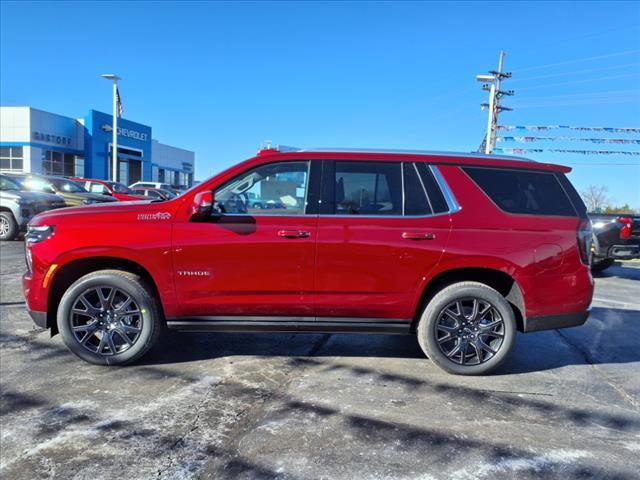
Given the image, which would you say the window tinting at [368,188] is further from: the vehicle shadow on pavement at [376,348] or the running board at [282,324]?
the vehicle shadow on pavement at [376,348]

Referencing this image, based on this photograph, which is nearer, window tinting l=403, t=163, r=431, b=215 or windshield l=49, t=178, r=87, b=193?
window tinting l=403, t=163, r=431, b=215

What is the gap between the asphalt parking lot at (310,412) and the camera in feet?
9.26

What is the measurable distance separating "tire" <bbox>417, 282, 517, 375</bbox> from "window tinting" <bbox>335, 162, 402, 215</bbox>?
883 millimetres

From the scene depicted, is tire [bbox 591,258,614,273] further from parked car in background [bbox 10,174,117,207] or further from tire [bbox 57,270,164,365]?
parked car in background [bbox 10,174,117,207]

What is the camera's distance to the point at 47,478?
2623 millimetres

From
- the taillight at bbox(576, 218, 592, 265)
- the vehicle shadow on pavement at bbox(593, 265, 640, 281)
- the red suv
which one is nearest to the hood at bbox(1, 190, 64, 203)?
the red suv

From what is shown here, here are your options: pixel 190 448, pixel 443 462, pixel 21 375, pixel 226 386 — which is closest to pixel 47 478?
pixel 190 448

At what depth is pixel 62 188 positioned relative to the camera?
16.4m

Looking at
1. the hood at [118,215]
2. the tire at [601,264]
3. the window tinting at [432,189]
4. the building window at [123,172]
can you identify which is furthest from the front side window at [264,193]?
the building window at [123,172]

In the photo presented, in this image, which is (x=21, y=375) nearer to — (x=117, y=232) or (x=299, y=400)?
(x=117, y=232)

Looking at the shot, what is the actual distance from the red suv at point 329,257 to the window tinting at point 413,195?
12 millimetres

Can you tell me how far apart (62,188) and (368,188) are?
15.2 meters

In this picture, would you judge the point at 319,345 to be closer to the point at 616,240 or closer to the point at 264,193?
the point at 264,193

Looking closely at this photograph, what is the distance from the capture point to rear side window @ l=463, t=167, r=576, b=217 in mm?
4262
